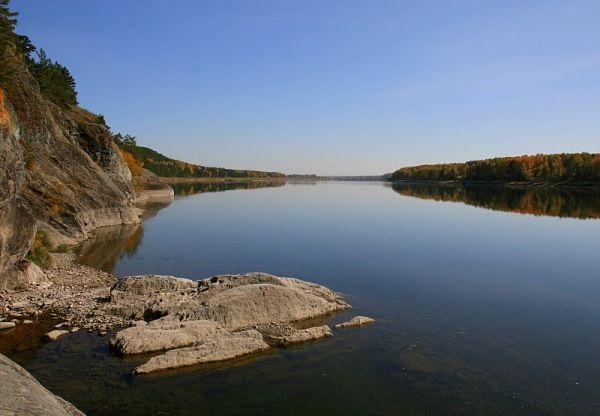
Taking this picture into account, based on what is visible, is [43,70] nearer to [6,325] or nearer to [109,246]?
[109,246]

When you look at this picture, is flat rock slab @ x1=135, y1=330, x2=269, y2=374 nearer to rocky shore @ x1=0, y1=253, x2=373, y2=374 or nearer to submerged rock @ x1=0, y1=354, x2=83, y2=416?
rocky shore @ x1=0, y1=253, x2=373, y2=374

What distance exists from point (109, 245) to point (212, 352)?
30156 millimetres

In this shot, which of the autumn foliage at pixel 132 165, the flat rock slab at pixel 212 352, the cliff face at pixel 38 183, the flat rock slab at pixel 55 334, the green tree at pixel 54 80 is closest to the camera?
the flat rock slab at pixel 212 352

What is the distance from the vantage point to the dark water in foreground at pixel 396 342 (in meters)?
14.9

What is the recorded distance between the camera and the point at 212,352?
57.9ft

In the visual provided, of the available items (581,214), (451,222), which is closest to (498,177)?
(581,214)

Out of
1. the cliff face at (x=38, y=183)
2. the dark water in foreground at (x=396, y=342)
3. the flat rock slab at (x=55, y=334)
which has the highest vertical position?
the cliff face at (x=38, y=183)

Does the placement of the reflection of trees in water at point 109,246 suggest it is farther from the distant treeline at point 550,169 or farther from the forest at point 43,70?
the distant treeline at point 550,169

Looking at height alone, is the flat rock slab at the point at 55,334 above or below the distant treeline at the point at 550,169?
below

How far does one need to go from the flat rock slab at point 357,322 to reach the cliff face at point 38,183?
739 inches

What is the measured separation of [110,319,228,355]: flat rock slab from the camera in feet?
58.5

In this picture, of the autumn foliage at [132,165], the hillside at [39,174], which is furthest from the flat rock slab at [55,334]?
the autumn foliage at [132,165]

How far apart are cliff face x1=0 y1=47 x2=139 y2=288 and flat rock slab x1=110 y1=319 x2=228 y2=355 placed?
1081cm

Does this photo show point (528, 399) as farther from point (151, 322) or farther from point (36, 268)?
point (36, 268)
